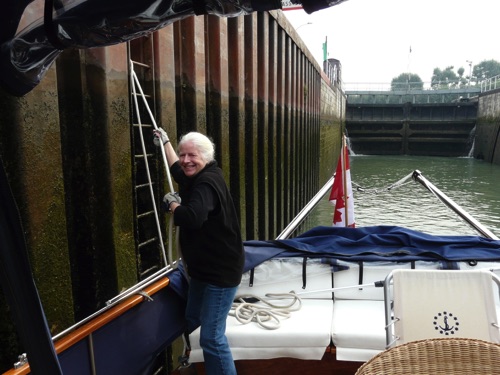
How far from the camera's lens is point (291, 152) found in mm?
10508

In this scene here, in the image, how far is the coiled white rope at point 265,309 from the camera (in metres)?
3.43

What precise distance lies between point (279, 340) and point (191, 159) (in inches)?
58.8

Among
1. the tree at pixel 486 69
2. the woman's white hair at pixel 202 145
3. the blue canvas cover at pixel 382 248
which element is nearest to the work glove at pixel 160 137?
the woman's white hair at pixel 202 145

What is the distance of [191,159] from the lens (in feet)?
9.11

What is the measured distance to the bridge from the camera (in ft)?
113

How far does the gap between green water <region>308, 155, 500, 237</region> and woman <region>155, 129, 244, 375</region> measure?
667cm

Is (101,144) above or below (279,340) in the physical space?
above

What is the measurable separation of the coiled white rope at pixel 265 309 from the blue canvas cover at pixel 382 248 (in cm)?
31

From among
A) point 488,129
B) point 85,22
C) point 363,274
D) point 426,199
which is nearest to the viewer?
point 85,22

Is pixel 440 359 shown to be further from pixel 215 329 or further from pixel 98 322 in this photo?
pixel 98 322

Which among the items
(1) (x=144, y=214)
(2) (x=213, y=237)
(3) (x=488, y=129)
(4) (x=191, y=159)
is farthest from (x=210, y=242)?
(3) (x=488, y=129)

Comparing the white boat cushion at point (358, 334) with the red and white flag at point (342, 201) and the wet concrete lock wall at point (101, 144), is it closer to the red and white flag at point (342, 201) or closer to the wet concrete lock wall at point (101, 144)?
the wet concrete lock wall at point (101, 144)

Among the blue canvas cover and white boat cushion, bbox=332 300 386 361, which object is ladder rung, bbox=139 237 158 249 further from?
white boat cushion, bbox=332 300 386 361

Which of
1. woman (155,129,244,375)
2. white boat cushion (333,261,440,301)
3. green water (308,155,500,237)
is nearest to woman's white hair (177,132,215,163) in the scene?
woman (155,129,244,375)
